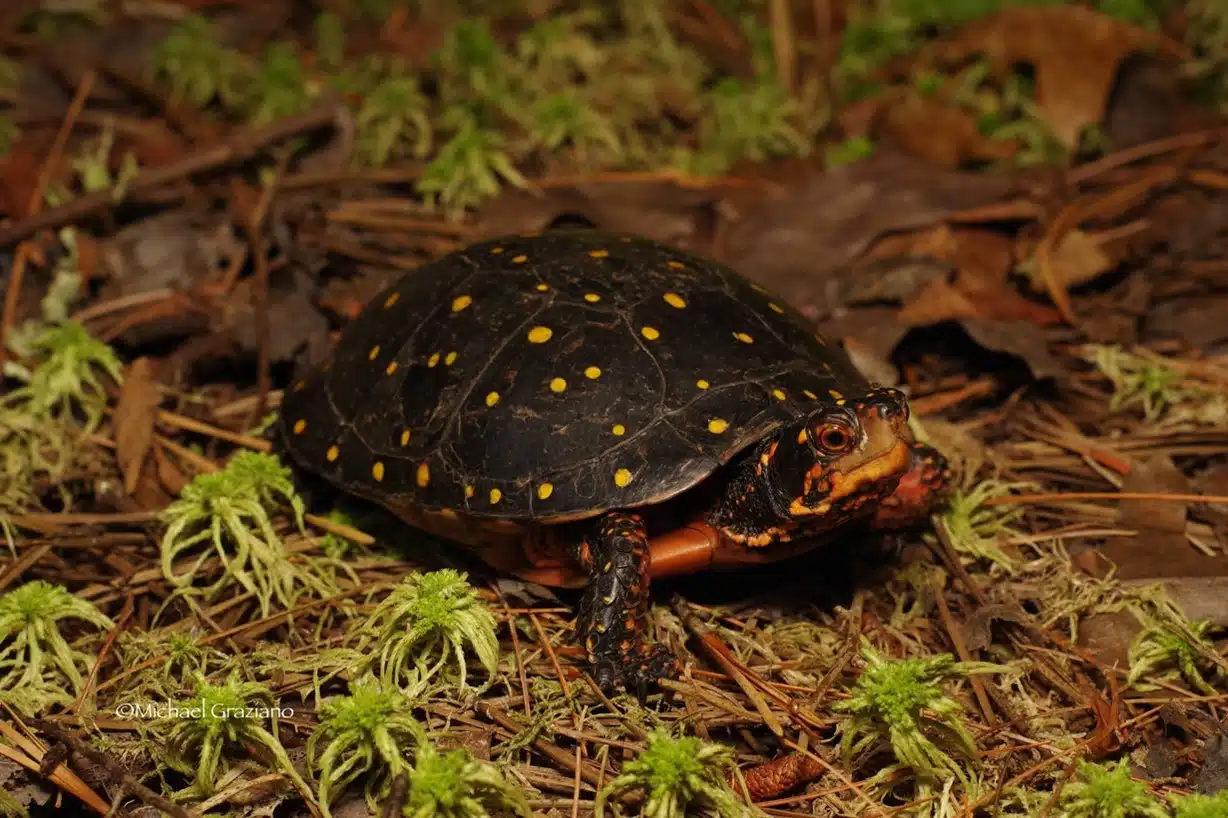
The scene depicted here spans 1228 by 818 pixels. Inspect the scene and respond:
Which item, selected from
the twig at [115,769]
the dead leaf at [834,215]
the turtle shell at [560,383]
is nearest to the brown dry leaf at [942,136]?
the dead leaf at [834,215]

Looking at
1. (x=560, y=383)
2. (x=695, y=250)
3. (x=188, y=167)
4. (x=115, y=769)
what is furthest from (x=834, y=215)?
(x=115, y=769)

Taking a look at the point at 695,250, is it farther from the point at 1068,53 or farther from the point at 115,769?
the point at 115,769

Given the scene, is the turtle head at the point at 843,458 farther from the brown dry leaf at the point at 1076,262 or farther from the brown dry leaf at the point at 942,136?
the brown dry leaf at the point at 942,136

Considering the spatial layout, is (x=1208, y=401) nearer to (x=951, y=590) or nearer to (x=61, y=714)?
(x=951, y=590)

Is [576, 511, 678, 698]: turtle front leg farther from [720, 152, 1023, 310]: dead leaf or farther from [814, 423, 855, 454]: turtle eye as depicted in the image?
[720, 152, 1023, 310]: dead leaf

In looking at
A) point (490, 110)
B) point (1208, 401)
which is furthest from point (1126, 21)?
point (490, 110)
